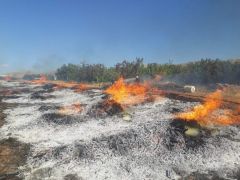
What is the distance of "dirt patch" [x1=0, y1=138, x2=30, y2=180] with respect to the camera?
13.8 metres

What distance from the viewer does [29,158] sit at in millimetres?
15297

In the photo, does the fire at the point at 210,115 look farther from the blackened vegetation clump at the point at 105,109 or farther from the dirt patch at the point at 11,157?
the dirt patch at the point at 11,157

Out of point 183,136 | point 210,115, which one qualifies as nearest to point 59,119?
point 183,136

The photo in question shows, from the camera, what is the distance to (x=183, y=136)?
16.2 m

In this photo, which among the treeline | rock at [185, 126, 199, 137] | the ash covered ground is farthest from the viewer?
the treeline

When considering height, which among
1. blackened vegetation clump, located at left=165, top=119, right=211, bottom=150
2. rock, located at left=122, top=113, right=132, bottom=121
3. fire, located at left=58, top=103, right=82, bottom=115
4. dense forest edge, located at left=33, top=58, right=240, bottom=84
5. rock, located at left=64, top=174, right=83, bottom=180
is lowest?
rock, located at left=64, top=174, right=83, bottom=180

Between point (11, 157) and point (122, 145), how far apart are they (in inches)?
210

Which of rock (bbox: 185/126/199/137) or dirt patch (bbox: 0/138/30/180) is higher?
rock (bbox: 185/126/199/137)

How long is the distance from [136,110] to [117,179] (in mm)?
8750

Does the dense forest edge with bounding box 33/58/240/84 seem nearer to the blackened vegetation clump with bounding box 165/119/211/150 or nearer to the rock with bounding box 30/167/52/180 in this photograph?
the blackened vegetation clump with bounding box 165/119/211/150

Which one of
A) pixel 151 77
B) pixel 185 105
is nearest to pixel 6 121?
pixel 185 105

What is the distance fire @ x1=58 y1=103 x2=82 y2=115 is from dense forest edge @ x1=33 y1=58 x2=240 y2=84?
Answer: 851 inches

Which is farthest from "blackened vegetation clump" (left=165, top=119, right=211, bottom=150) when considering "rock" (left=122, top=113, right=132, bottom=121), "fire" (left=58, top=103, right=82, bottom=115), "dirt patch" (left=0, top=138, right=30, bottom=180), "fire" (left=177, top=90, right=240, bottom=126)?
"fire" (left=58, top=103, right=82, bottom=115)

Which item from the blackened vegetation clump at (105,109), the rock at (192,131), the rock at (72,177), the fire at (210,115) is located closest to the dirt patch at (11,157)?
the rock at (72,177)
